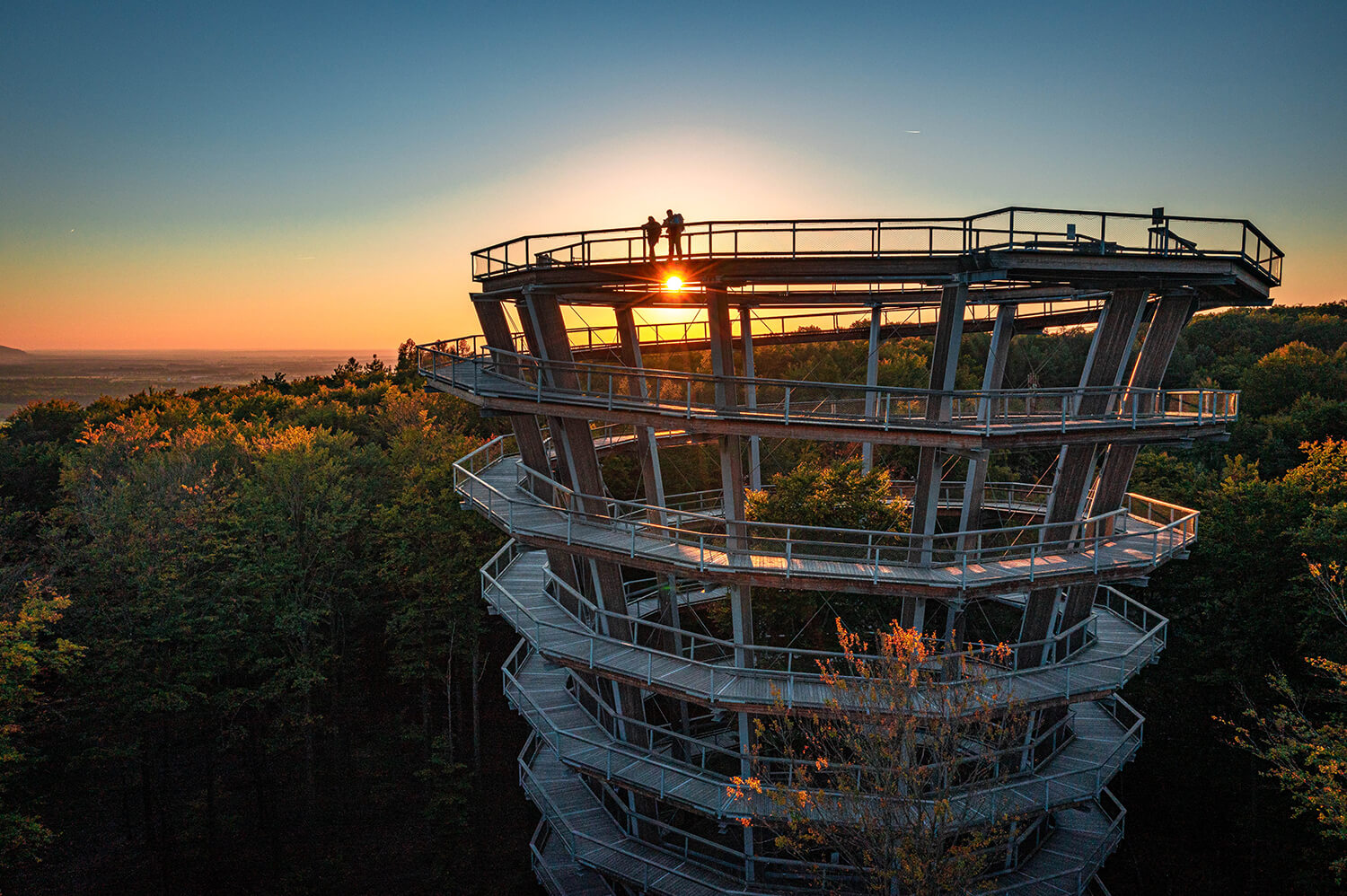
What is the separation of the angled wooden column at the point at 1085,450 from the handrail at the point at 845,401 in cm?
44

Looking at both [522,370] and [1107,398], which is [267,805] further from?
[1107,398]

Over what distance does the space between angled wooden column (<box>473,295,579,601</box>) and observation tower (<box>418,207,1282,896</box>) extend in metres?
0.10

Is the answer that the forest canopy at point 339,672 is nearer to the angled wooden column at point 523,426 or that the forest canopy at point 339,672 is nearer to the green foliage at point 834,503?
the green foliage at point 834,503

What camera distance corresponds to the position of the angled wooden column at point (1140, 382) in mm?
19328

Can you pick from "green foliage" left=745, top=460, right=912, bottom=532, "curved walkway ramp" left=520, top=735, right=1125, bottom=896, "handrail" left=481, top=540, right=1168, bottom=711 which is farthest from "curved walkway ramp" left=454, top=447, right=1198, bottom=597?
"curved walkway ramp" left=520, top=735, right=1125, bottom=896

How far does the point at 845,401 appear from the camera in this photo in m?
18.4

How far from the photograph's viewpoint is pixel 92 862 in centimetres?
2653

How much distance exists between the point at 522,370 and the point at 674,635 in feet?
30.4

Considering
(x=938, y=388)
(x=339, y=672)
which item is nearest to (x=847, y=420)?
(x=938, y=388)

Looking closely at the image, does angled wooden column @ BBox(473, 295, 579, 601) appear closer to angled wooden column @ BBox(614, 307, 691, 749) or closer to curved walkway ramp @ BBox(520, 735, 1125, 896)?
angled wooden column @ BBox(614, 307, 691, 749)

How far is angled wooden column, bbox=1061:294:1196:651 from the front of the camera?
761 inches

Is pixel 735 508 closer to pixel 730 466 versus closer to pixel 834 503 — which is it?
pixel 730 466

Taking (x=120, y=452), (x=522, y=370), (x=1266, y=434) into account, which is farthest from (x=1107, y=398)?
(x=120, y=452)

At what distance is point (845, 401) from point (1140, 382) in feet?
27.0
